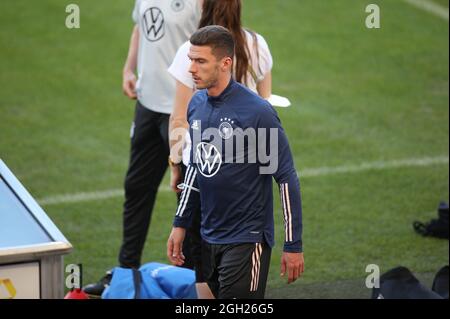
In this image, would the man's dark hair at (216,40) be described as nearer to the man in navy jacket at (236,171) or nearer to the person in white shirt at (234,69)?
the man in navy jacket at (236,171)

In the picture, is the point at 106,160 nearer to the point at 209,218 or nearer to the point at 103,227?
the point at 103,227

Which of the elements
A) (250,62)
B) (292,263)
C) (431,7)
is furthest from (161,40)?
(431,7)

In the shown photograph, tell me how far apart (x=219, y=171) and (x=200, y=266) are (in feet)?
2.33

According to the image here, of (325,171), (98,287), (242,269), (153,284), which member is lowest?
(98,287)

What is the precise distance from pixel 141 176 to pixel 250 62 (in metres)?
1.34

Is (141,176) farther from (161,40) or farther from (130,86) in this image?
(161,40)

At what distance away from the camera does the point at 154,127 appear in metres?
6.11

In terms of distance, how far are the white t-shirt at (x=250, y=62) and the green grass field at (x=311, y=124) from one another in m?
1.57

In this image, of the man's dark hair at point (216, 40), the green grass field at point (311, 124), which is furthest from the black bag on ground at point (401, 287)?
the man's dark hair at point (216, 40)

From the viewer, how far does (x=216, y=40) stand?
4.50 meters

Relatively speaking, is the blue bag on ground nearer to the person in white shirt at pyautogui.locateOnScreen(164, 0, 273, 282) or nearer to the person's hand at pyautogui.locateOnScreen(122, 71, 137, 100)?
the person in white shirt at pyautogui.locateOnScreen(164, 0, 273, 282)

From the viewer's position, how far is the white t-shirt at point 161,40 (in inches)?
233
